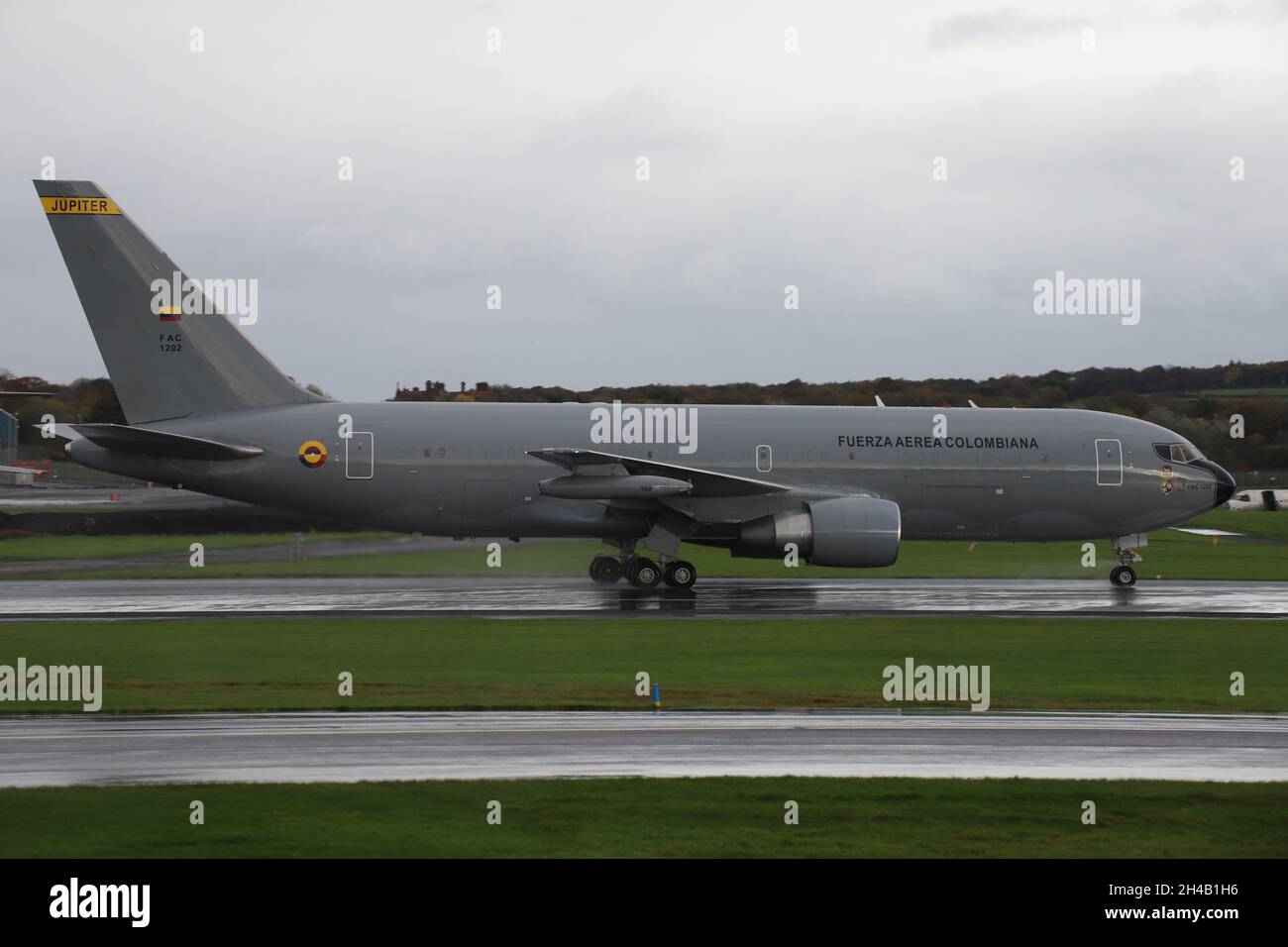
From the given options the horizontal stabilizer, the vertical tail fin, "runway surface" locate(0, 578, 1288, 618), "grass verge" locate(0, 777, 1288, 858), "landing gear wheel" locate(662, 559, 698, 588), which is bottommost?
"grass verge" locate(0, 777, 1288, 858)

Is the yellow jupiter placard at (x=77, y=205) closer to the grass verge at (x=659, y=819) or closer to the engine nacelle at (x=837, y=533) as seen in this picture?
the engine nacelle at (x=837, y=533)

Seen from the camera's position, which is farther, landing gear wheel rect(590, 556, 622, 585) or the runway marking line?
landing gear wheel rect(590, 556, 622, 585)

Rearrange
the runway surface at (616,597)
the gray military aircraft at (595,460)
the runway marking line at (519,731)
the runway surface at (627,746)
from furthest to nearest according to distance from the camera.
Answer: the gray military aircraft at (595,460) → the runway surface at (616,597) → the runway marking line at (519,731) → the runway surface at (627,746)

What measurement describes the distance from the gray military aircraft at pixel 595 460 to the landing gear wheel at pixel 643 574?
36 millimetres

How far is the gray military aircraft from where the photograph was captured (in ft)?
101

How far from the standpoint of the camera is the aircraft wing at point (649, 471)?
3003cm

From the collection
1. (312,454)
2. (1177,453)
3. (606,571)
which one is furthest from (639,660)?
(1177,453)

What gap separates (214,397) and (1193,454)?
83.2 ft

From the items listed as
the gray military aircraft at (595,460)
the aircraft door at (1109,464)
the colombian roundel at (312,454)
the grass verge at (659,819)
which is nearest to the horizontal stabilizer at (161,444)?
the gray military aircraft at (595,460)

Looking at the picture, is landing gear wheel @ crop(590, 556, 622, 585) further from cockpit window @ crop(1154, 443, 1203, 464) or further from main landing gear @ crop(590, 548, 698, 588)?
cockpit window @ crop(1154, 443, 1203, 464)

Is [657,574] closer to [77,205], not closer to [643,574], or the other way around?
[643,574]

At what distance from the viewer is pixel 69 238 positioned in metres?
31.4

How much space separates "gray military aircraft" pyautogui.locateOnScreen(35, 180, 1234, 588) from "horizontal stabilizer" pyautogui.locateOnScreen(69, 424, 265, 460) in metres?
0.06

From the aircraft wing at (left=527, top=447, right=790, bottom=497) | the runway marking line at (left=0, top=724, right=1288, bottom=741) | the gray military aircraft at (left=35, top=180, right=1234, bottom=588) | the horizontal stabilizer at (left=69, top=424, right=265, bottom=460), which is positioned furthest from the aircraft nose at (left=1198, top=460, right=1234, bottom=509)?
the horizontal stabilizer at (left=69, top=424, right=265, bottom=460)
